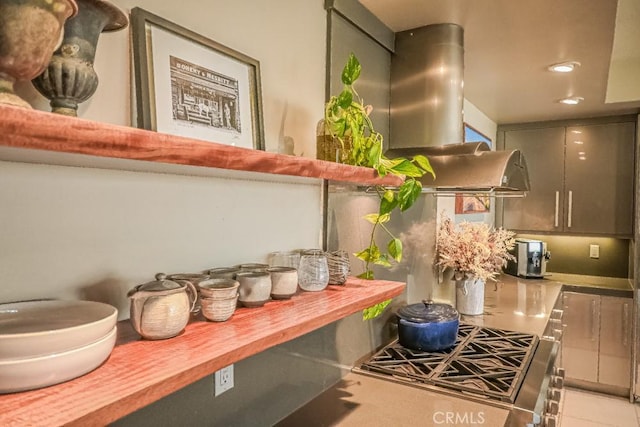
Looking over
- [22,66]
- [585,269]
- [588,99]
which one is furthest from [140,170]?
[585,269]

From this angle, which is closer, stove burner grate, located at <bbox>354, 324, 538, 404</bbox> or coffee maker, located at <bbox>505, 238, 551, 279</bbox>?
stove burner grate, located at <bbox>354, 324, 538, 404</bbox>

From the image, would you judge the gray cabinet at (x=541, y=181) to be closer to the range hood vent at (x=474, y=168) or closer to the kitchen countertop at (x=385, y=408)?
the range hood vent at (x=474, y=168)

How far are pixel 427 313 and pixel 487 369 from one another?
309mm

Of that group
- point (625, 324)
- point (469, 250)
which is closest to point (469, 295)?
point (469, 250)

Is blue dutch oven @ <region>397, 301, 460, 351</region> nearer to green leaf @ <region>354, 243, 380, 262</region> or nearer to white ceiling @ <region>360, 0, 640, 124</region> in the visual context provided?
green leaf @ <region>354, 243, 380, 262</region>

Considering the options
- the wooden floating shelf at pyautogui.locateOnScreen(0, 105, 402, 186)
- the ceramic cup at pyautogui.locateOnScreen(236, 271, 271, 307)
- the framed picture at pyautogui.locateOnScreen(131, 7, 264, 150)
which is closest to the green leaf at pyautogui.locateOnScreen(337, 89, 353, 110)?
the framed picture at pyautogui.locateOnScreen(131, 7, 264, 150)

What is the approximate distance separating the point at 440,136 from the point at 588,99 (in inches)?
82.0

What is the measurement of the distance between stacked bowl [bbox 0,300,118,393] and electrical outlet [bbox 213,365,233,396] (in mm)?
507

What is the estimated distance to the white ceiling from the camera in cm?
185

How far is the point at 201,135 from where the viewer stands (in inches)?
41.0

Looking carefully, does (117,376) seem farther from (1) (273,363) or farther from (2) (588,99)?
(2) (588,99)

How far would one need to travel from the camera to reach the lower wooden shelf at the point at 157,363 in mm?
571

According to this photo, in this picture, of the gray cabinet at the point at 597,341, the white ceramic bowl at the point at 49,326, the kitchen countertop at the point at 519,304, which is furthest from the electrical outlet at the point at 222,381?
the gray cabinet at the point at 597,341

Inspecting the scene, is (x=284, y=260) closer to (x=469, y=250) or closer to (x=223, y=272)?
(x=223, y=272)
